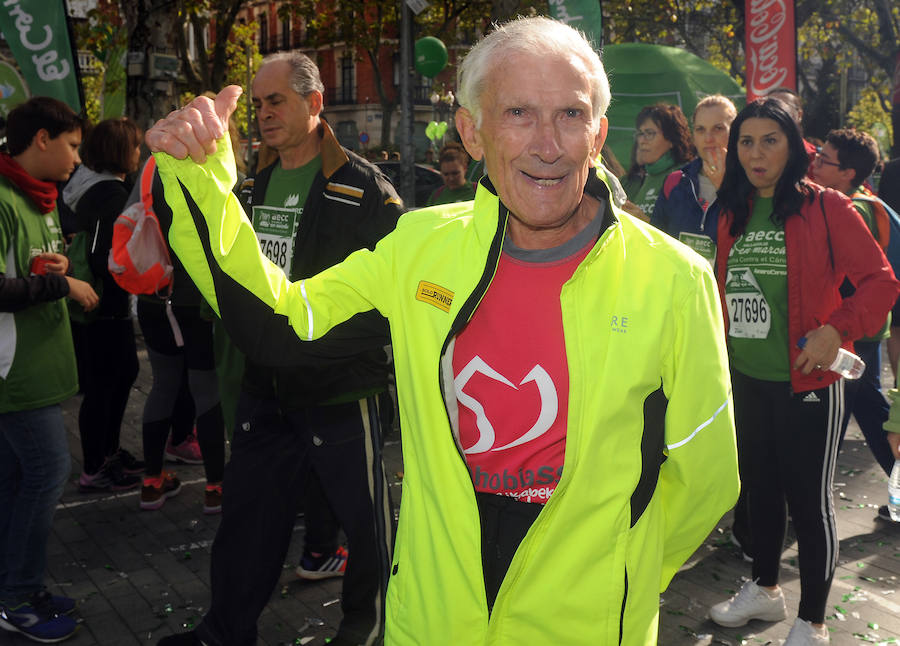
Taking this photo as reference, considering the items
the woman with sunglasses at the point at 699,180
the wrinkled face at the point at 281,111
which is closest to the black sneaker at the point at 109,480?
the wrinkled face at the point at 281,111

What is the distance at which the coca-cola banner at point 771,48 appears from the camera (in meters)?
9.37

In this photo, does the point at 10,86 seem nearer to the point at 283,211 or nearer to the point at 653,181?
the point at 653,181

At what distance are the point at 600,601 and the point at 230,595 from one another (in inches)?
76.8

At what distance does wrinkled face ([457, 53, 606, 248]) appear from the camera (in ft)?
6.62

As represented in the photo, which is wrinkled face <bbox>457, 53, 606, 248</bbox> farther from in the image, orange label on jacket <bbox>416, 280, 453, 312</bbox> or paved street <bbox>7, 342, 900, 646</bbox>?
paved street <bbox>7, 342, 900, 646</bbox>

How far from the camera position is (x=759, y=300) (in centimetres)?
392

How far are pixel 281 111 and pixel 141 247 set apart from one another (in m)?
1.36

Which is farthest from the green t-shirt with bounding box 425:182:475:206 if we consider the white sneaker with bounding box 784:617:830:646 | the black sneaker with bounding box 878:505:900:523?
the white sneaker with bounding box 784:617:830:646

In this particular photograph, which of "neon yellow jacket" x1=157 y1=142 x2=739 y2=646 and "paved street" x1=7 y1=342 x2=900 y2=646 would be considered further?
"paved street" x1=7 y1=342 x2=900 y2=646

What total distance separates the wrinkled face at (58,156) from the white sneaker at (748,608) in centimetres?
351

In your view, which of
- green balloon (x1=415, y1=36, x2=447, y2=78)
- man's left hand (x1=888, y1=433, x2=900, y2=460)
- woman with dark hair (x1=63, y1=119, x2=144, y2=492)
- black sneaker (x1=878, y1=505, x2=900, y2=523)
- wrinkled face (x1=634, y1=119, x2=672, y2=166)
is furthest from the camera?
green balloon (x1=415, y1=36, x2=447, y2=78)

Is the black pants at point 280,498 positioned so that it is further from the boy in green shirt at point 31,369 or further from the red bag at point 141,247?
the red bag at point 141,247

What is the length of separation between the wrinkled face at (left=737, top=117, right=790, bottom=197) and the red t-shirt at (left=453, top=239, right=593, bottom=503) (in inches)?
84.3

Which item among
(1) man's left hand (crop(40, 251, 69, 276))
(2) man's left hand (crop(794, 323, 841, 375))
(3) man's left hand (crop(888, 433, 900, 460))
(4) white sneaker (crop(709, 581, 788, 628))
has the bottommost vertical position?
(4) white sneaker (crop(709, 581, 788, 628))
